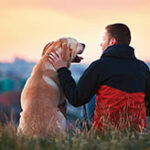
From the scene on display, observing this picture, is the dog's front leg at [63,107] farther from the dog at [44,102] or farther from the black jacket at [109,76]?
the black jacket at [109,76]

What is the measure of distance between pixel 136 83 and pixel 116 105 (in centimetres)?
40

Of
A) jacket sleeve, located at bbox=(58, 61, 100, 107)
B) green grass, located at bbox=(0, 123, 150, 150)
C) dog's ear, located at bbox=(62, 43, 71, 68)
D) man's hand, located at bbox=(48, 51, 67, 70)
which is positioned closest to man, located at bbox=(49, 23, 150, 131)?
jacket sleeve, located at bbox=(58, 61, 100, 107)

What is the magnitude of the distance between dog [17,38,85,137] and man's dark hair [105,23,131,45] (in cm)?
70

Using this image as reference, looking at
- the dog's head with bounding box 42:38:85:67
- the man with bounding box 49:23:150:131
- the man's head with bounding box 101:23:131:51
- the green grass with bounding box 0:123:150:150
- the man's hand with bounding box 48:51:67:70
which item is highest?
the man's head with bounding box 101:23:131:51

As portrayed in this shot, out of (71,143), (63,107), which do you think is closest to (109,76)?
(63,107)

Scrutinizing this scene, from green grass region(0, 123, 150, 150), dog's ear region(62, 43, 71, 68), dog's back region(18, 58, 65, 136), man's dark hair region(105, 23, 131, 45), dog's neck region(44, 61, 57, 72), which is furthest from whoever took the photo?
dog's ear region(62, 43, 71, 68)

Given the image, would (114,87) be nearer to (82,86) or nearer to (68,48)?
(82,86)

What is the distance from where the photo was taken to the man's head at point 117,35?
217 inches

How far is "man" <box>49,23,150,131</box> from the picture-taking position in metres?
5.13

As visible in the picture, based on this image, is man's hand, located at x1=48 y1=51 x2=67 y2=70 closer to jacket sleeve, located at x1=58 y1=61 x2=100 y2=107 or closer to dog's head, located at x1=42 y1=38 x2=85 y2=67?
dog's head, located at x1=42 y1=38 x2=85 y2=67

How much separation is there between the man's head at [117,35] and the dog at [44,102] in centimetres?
63

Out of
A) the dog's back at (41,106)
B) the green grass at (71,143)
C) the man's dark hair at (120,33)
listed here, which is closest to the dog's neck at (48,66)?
the dog's back at (41,106)

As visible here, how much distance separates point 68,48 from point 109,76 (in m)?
0.96

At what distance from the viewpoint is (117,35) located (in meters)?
5.52
